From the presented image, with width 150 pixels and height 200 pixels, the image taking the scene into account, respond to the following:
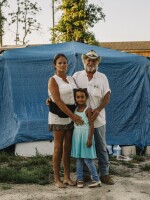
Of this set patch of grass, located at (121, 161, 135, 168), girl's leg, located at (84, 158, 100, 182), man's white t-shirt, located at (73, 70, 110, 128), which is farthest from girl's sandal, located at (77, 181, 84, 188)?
patch of grass, located at (121, 161, 135, 168)

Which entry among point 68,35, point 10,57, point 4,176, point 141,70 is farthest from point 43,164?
point 68,35

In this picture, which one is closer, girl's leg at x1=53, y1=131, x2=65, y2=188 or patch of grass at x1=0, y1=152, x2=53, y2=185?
girl's leg at x1=53, y1=131, x2=65, y2=188

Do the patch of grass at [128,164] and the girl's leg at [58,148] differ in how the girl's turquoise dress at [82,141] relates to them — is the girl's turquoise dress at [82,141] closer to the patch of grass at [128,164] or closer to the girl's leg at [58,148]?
the girl's leg at [58,148]

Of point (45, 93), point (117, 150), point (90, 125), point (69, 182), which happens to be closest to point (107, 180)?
point (69, 182)

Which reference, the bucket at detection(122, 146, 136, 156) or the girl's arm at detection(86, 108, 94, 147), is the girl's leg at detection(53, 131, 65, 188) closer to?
the girl's arm at detection(86, 108, 94, 147)

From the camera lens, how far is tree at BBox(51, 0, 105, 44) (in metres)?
23.4

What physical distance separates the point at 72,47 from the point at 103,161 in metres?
3.38

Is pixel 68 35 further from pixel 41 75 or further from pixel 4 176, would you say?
pixel 4 176

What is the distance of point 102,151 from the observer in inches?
193

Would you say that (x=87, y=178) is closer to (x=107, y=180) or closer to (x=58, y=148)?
(x=107, y=180)

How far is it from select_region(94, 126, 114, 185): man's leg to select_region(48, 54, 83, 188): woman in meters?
0.32

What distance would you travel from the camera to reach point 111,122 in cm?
Result: 762

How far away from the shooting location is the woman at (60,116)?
460 centimetres

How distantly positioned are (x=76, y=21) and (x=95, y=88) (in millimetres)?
19182
